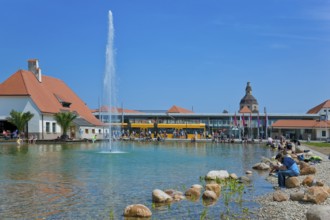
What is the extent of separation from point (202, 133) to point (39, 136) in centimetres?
3243

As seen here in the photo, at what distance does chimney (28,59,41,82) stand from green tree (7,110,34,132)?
35.2 ft

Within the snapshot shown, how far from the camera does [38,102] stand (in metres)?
62.2

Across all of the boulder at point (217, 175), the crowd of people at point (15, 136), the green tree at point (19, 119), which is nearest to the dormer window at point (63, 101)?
the crowd of people at point (15, 136)

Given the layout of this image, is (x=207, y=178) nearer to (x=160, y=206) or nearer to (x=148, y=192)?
(x=148, y=192)

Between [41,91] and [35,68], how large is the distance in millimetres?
4522

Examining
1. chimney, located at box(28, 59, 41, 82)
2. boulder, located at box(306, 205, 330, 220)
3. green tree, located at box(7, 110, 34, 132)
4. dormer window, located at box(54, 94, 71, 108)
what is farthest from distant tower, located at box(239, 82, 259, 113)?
boulder, located at box(306, 205, 330, 220)

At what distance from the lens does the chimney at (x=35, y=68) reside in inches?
2696

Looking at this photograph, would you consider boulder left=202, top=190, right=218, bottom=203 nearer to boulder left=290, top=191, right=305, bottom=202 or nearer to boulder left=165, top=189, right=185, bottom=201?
boulder left=165, top=189, right=185, bottom=201

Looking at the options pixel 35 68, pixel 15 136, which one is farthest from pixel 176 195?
pixel 35 68

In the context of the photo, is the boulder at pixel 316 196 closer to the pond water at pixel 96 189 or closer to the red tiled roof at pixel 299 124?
the pond water at pixel 96 189

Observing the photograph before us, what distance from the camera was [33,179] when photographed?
1933 centimetres

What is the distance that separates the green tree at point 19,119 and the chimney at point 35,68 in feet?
35.2

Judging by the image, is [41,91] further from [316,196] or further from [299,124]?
[316,196]

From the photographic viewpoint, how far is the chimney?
68.5 m
